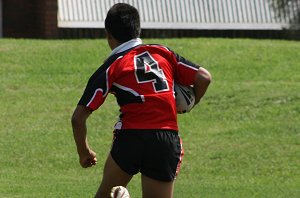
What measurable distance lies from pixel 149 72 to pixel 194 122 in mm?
8353

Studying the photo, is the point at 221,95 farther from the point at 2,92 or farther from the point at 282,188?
the point at 282,188

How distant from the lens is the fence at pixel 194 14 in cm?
2202

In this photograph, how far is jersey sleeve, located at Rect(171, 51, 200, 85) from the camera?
7.12 metres

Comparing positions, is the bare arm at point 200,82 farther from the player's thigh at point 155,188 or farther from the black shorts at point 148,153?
the player's thigh at point 155,188

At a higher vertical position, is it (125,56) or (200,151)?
(125,56)

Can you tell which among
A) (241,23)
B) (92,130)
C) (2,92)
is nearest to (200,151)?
(92,130)

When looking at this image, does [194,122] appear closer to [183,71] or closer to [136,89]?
[183,71]

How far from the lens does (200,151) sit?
45.5 feet

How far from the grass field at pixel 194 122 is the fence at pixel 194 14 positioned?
2346 millimetres

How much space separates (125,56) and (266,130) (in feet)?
26.0

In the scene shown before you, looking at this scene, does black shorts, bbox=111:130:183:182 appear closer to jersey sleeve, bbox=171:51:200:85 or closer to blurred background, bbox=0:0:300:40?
jersey sleeve, bbox=171:51:200:85

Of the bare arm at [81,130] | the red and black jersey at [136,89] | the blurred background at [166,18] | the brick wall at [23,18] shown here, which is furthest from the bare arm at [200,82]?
the brick wall at [23,18]

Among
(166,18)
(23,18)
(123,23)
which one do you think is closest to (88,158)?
(123,23)

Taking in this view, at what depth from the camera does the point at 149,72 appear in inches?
271
